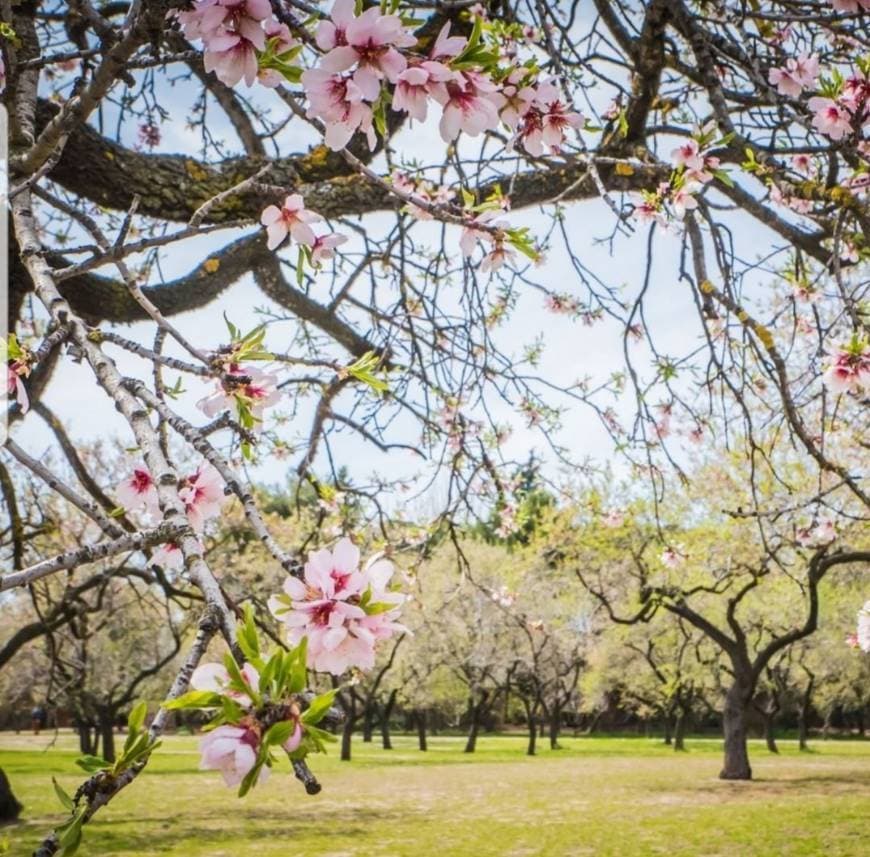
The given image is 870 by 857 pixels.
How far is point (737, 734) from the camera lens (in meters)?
14.2

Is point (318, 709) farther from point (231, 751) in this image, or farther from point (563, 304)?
point (563, 304)

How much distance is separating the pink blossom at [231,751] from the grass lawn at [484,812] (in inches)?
176

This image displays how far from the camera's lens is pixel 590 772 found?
1658 cm

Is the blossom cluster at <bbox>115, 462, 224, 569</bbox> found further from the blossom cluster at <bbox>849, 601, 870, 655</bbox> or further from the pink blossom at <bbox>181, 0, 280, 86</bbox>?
the blossom cluster at <bbox>849, 601, 870, 655</bbox>

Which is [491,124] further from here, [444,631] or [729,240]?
[444,631]

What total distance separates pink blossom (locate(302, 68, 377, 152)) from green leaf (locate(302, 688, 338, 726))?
734 mm

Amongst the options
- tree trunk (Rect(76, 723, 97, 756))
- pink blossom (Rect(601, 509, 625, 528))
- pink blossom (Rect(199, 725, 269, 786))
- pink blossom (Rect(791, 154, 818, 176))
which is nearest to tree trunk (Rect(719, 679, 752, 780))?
pink blossom (Rect(601, 509, 625, 528))

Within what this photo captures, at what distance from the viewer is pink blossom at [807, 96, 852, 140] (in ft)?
6.37

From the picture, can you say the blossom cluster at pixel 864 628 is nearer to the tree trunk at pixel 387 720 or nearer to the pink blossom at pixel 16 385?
the pink blossom at pixel 16 385

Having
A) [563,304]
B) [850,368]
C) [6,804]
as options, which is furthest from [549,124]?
[6,804]

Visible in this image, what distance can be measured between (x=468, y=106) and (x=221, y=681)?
0.88 m

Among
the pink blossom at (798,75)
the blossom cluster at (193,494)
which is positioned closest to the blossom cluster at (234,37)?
the blossom cluster at (193,494)

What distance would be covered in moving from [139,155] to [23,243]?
1808 mm

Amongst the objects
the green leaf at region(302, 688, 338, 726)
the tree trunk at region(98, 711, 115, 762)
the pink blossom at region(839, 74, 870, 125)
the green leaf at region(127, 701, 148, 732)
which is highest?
the pink blossom at region(839, 74, 870, 125)
